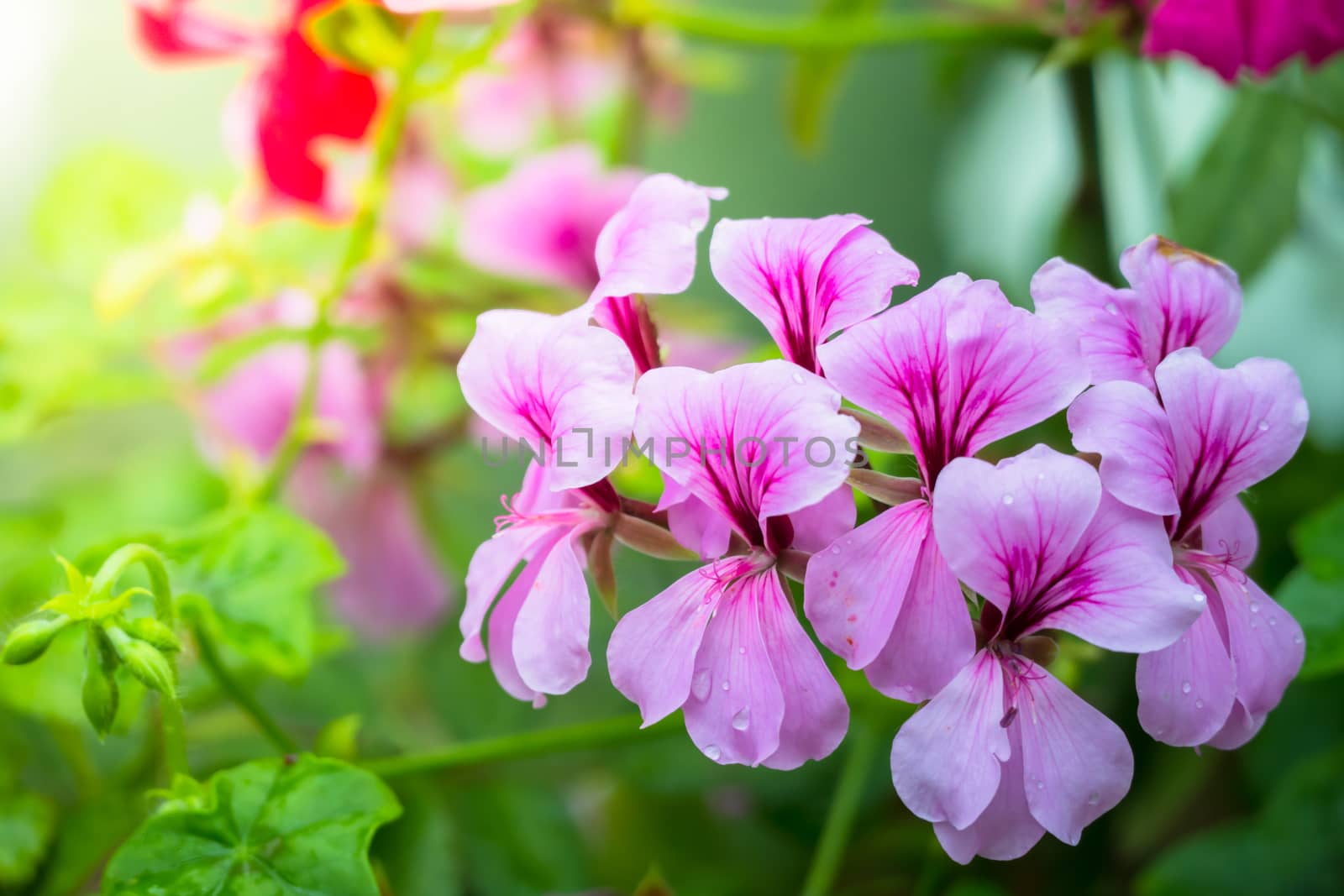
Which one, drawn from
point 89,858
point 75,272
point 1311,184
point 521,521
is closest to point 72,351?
point 75,272

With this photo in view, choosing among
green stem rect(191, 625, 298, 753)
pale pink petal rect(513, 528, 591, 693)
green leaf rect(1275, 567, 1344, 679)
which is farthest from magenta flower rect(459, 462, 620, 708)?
green leaf rect(1275, 567, 1344, 679)

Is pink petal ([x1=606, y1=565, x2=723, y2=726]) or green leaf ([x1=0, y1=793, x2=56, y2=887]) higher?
pink petal ([x1=606, y1=565, x2=723, y2=726])

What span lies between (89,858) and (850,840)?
35cm

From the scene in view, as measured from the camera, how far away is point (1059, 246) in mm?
533

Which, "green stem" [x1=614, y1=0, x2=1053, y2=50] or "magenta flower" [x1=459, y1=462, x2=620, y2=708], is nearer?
"magenta flower" [x1=459, y1=462, x2=620, y2=708]

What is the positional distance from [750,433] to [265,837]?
0.56 feet

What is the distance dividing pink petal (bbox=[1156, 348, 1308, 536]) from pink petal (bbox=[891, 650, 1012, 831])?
72 millimetres

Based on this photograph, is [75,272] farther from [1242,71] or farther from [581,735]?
[1242,71]

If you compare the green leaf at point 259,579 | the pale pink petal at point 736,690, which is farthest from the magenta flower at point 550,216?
the pale pink petal at point 736,690

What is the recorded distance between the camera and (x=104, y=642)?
26 cm

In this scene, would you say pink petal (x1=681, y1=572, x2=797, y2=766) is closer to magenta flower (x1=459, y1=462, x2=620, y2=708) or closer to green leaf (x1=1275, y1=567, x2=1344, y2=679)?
magenta flower (x1=459, y1=462, x2=620, y2=708)

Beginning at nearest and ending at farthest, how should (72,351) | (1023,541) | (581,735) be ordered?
(1023,541), (581,735), (72,351)

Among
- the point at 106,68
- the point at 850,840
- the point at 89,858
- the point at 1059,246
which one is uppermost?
the point at 106,68

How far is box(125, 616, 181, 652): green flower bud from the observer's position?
27cm
